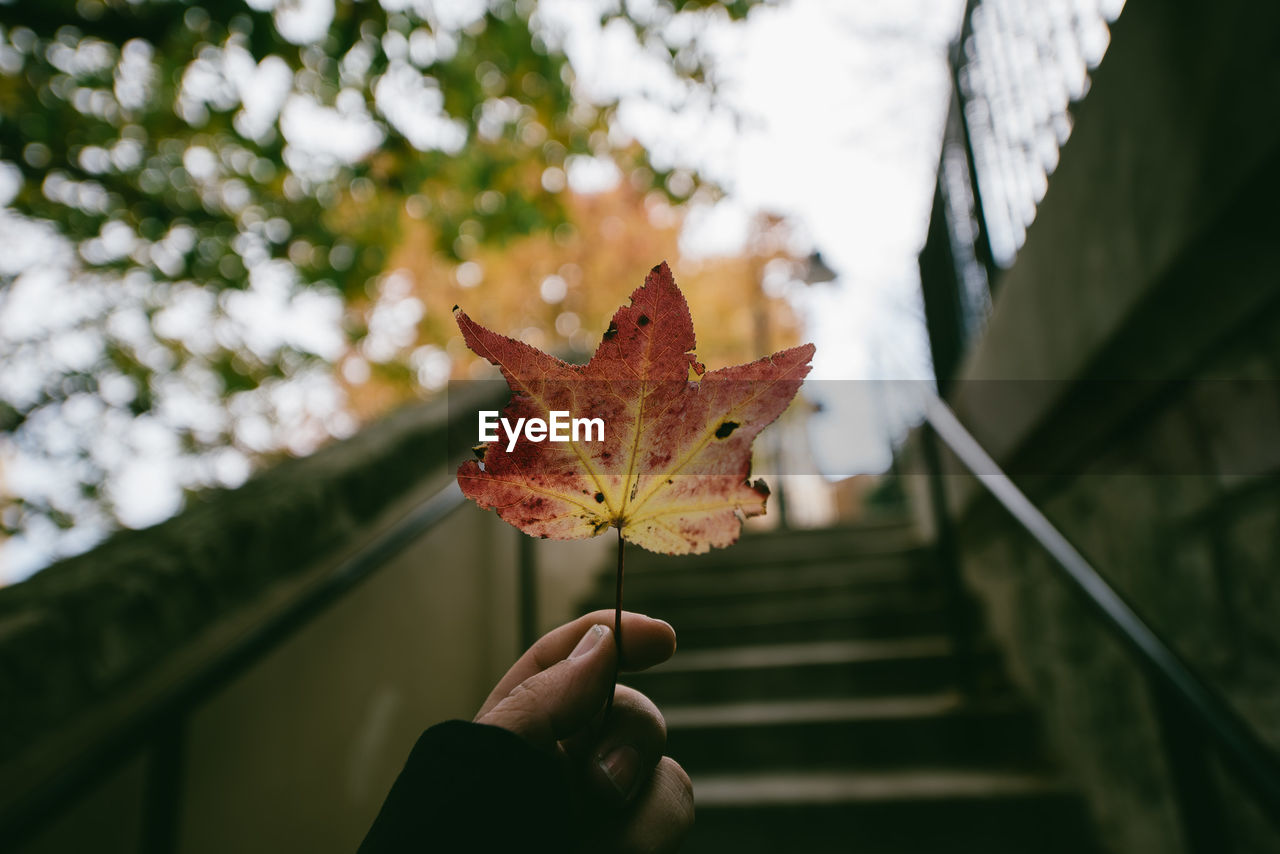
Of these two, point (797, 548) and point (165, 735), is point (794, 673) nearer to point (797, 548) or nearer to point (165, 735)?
point (797, 548)

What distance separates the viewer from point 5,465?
546cm

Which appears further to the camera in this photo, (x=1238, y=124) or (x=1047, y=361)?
(x=1047, y=361)

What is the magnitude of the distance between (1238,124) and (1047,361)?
3.24 ft

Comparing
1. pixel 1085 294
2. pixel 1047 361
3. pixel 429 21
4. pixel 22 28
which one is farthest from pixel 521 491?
pixel 22 28

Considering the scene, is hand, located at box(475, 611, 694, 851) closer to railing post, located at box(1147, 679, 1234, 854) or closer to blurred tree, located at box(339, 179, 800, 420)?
railing post, located at box(1147, 679, 1234, 854)

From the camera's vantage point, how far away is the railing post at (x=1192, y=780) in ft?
3.94

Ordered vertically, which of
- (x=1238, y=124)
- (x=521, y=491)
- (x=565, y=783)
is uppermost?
(x=1238, y=124)

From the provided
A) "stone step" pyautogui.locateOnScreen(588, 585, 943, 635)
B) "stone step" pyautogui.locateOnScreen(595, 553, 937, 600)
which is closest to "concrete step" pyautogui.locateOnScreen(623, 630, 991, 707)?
"stone step" pyautogui.locateOnScreen(588, 585, 943, 635)

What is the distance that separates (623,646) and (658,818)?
0.09 meters

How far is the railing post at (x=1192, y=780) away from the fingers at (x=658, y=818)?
4.32 feet

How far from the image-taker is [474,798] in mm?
317

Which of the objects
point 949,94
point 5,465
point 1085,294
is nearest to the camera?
point 1085,294

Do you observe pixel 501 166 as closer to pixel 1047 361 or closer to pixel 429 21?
pixel 429 21

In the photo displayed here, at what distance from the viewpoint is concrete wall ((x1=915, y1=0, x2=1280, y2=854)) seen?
1166 millimetres
